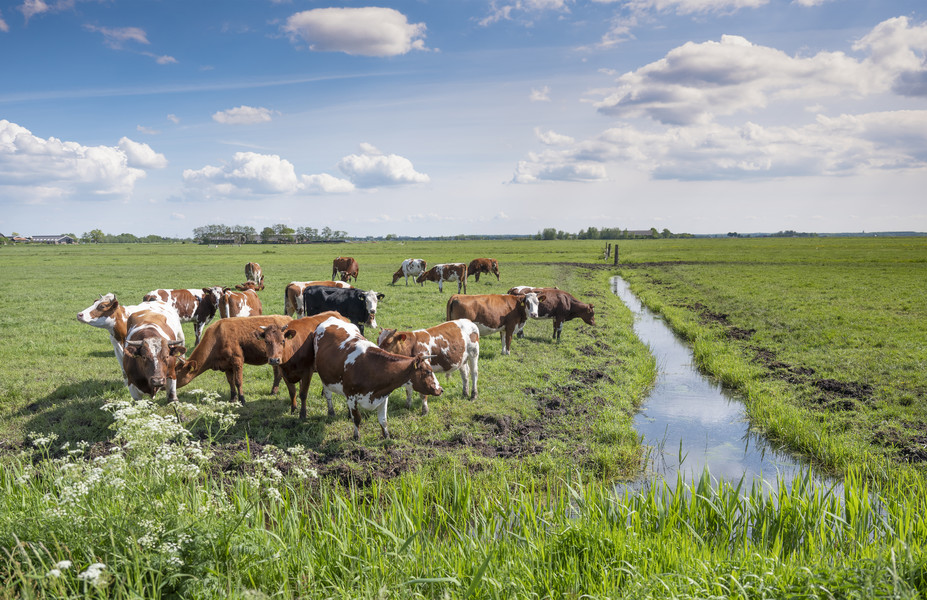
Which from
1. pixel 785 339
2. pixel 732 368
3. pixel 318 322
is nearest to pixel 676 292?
pixel 785 339

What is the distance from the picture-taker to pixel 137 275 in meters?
39.4

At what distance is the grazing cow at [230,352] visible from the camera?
923cm

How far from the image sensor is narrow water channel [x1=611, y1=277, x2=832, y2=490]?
7.56 meters

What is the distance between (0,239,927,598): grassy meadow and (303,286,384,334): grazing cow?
70 cm

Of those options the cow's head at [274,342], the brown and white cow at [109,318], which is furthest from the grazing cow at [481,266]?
the cow's head at [274,342]

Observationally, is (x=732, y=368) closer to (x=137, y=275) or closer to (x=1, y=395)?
(x=1, y=395)

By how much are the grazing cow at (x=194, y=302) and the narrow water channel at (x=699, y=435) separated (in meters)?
12.1

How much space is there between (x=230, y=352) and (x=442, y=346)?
3974 mm

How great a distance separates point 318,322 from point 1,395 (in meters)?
6.36

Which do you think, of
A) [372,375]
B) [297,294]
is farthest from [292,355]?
[297,294]

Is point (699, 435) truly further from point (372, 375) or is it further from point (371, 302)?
point (371, 302)

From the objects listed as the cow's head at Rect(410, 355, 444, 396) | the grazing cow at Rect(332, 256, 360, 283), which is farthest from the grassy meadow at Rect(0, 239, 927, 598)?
the grazing cow at Rect(332, 256, 360, 283)

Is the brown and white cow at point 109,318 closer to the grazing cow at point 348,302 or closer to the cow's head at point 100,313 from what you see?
the cow's head at point 100,313

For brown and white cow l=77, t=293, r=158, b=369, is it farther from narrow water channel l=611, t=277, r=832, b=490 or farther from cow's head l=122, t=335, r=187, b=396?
narrow water channel l=611, t=277, r=832, b=490
